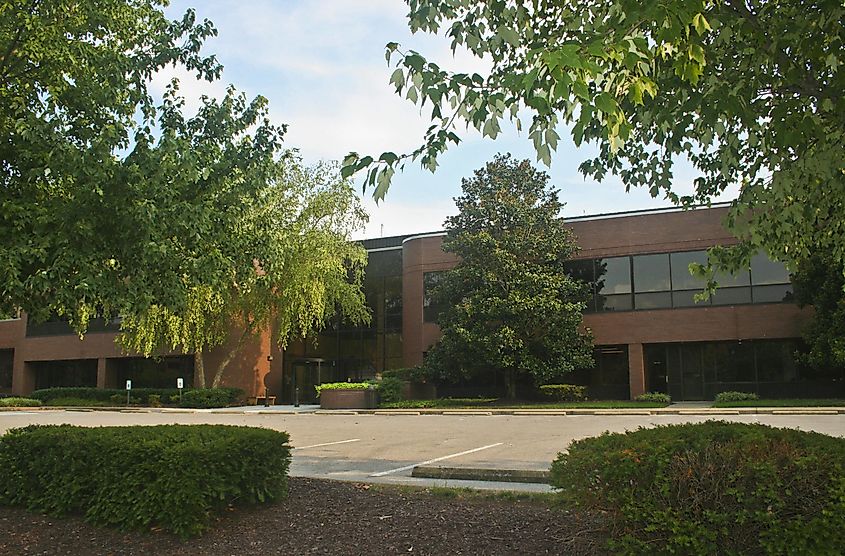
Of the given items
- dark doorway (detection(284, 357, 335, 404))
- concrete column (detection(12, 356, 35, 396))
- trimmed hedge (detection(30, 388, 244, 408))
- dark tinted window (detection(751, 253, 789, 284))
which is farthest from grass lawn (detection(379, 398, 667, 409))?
concrete column (detection(12, 356, 35, 396))

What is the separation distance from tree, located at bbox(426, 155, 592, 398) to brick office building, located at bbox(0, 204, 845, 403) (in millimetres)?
1765

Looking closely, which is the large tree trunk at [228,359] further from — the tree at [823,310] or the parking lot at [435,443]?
the tree at [823,310]

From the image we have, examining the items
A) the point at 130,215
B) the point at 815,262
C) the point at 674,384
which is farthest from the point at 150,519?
the point at 674,384

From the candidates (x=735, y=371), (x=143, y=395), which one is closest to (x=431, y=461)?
(x=735, y=371)

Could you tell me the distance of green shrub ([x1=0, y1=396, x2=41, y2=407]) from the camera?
36281mm

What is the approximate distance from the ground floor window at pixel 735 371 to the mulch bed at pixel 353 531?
23804 mm

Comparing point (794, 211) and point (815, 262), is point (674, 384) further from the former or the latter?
point (794, 211)

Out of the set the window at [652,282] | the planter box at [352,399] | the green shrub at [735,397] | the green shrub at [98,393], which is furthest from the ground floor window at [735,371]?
the green shrub at [98,393]

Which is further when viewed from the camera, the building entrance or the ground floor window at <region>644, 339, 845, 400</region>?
the building entrance

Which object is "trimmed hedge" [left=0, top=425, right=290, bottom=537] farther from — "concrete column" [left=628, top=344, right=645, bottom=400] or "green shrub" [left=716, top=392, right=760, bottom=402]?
"concrete column" [left=628, top=344, right=645, bottom=400]

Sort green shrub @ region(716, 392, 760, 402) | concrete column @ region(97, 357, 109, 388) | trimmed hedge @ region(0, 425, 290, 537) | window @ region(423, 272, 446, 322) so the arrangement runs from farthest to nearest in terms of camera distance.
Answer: concrete column @ region(97, 357, 109, 388) < window @ region(423, 272, 446, 322) < green shrub @ region(716, 392, 760, 402) < trimmed hedge @ region(0, 425, 290, 537)

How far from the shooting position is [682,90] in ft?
16.5

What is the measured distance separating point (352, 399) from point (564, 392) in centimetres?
886

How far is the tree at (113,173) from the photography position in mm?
6480
